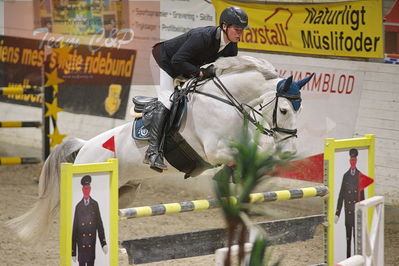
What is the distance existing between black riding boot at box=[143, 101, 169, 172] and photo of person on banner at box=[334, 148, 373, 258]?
126 centimetres

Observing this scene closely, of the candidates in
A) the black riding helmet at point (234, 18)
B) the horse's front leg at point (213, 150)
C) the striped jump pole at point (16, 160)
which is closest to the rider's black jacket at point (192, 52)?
the black riding helmet at point (234, 18)

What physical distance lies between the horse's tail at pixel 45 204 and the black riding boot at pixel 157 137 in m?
0.66

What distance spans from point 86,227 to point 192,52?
1805 mm

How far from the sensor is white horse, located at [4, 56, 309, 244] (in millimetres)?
4961

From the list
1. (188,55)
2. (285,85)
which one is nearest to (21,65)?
(188,55)

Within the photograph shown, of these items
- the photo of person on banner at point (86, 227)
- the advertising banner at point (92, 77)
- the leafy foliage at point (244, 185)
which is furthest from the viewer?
the advertising banner at point (92, 77)

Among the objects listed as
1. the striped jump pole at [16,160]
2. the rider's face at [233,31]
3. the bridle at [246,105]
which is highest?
the rider's face at [233,31]

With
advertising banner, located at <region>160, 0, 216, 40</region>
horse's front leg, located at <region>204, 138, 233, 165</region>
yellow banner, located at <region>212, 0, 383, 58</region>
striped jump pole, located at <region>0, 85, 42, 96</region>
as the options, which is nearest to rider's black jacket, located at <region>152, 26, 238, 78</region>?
horse's front leg, located at <region>204, 138, 233, 165</region>

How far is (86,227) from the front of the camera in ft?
11.7

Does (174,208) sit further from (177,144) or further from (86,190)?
(177,144)

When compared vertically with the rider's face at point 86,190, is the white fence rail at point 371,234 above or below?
below

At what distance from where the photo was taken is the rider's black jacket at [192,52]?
5.02m

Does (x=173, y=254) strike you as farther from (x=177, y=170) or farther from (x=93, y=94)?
(x=93, y=94)

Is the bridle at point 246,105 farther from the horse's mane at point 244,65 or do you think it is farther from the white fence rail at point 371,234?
the white fence rail at point 371,234
